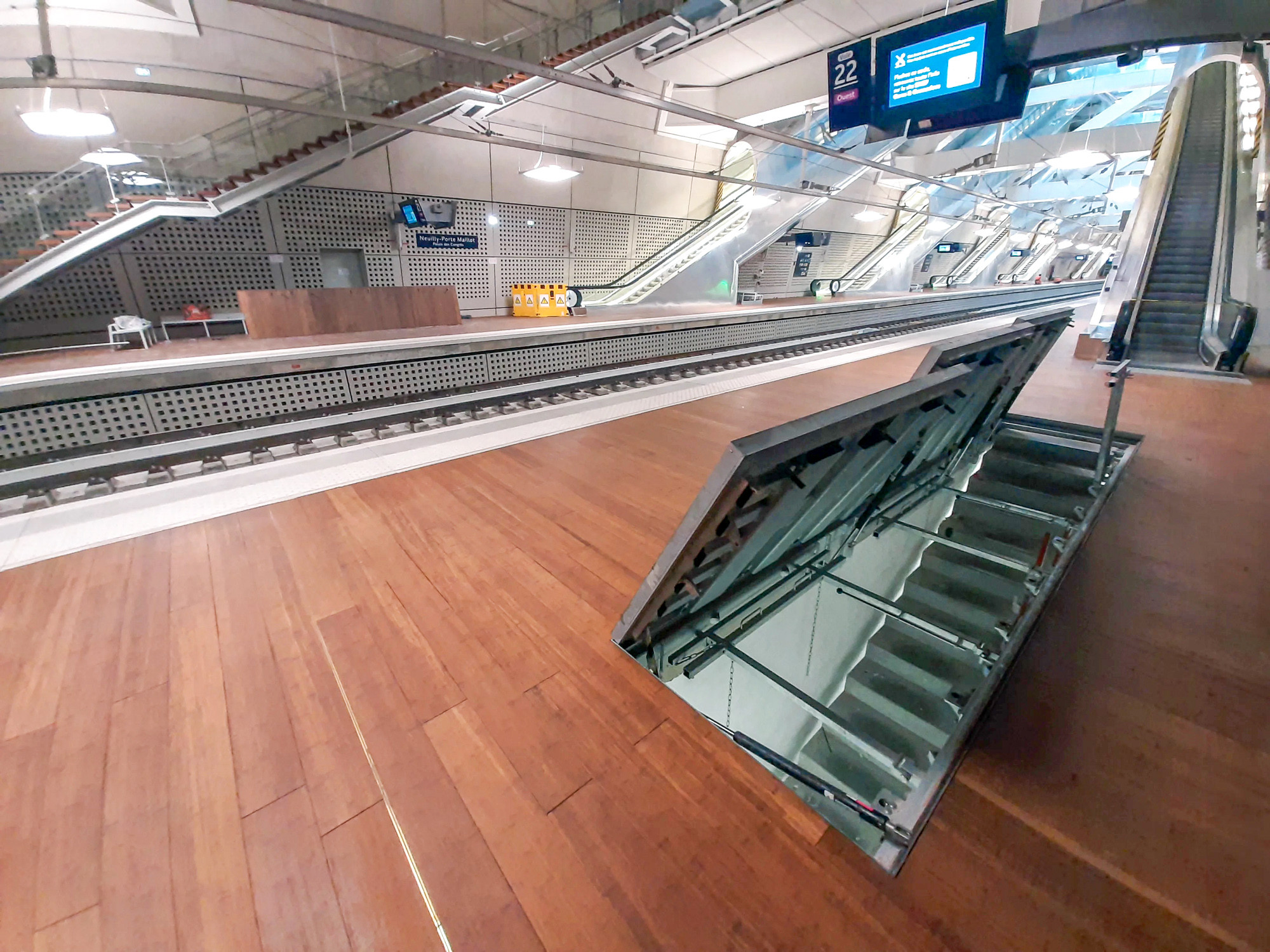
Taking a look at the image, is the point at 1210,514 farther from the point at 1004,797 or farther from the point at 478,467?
the point at 478,467

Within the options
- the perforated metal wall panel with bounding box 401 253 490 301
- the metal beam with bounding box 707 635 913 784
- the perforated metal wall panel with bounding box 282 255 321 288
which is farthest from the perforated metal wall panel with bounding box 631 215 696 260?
the metal beam with bounding box 707 635 913 784

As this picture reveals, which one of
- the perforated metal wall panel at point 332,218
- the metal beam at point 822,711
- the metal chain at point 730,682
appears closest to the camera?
the metal beam at point 822,711

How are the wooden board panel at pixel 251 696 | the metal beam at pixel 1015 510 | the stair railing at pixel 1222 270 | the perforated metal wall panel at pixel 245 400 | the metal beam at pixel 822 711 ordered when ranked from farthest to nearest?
1. the stair railing at pixel 1222 270
2. the perforated metal wall panel at pixel 245 400
3. the metal beam at pixel 1015 510
4. the metal beam at pixel 822 711
5. the wooden board panel at pixel 251 696

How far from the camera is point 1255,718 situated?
1.76m

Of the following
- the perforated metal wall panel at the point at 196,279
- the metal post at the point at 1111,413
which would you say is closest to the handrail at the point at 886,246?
the metal post at the point at 1111,413

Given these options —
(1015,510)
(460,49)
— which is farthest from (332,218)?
(1015,510)

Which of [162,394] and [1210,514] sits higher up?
[162,394]

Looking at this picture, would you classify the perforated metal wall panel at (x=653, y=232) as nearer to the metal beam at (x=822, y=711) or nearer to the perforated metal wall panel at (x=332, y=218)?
the perforated metal wall panel at (x=332, y=218)

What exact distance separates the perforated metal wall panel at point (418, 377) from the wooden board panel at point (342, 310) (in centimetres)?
220

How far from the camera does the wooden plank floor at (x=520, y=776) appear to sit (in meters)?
1.20

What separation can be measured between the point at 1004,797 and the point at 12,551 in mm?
4753

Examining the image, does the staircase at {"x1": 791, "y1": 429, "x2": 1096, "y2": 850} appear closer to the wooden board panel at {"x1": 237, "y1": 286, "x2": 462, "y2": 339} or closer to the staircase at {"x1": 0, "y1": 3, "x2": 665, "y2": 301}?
the wooden board panel at {"x1": 237, "y1": 286, "x2": 462, "y2": 339}

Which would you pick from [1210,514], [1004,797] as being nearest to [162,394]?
[1004,797]

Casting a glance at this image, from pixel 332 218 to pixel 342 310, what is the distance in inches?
122
